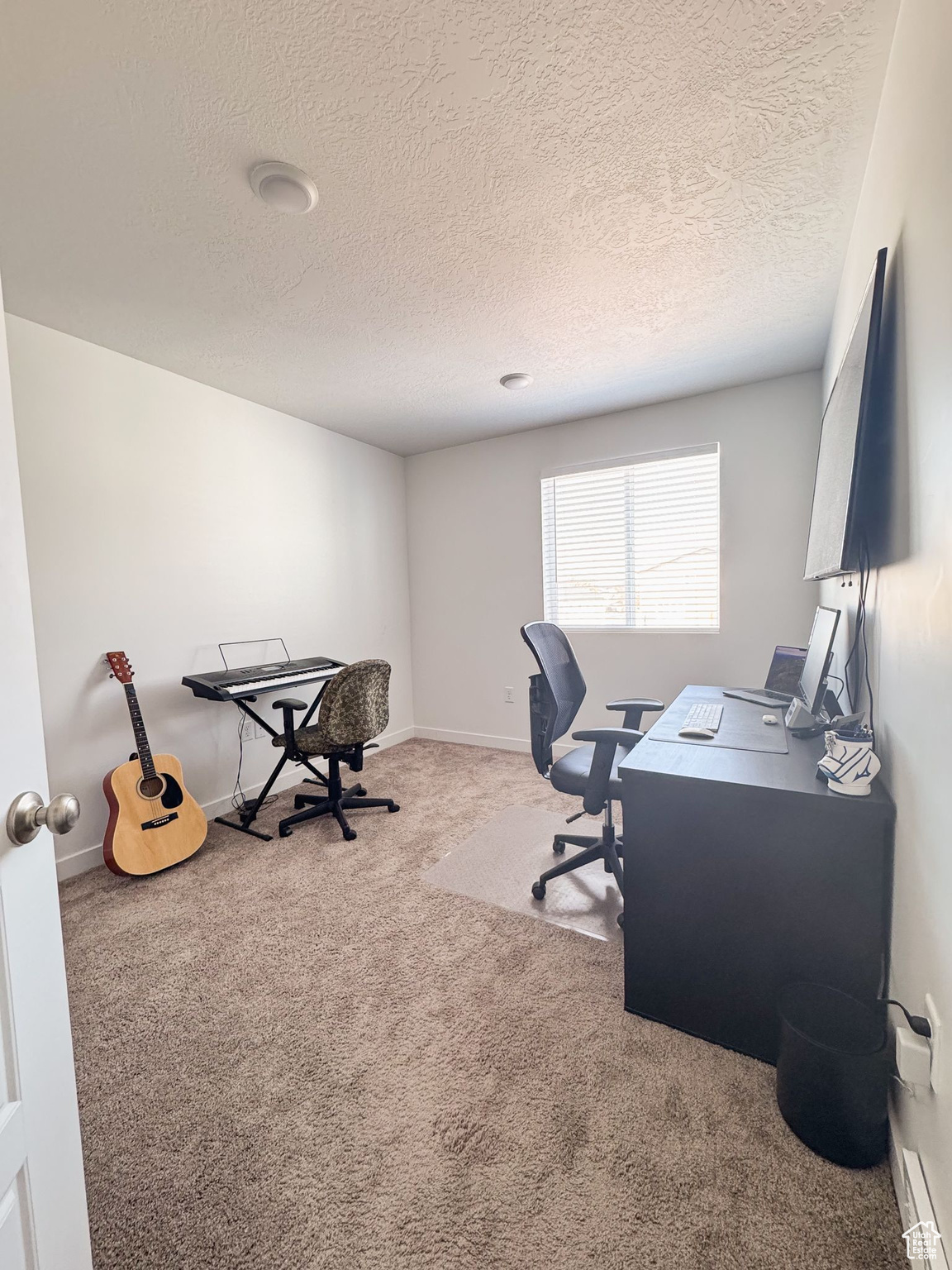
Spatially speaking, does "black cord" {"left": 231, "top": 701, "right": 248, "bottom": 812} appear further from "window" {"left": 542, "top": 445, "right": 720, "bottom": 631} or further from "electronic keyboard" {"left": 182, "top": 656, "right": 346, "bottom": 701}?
"window" {"left": 542, "top": 445, "right": 720, "bottom": 631}

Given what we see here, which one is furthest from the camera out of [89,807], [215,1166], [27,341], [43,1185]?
[89,807]

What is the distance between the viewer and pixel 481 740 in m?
4.31

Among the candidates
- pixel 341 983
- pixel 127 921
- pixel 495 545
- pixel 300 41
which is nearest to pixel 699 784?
pixel 341 983

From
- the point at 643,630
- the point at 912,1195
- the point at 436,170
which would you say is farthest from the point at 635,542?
the point at 912,1195

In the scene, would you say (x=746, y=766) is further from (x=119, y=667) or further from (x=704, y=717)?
(x=119, y=667)

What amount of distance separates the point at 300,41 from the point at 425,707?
3.97 m

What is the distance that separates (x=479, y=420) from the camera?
12.1 feet

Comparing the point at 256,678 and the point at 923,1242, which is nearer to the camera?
the point at 923,1242

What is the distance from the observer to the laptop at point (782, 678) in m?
2.47

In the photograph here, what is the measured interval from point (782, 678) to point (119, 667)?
333cm

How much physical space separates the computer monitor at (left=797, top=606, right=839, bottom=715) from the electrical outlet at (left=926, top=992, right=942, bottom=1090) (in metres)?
0.96

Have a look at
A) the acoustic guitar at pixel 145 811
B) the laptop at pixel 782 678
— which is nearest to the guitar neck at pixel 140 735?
the acoustic guitar at pixel 145 811

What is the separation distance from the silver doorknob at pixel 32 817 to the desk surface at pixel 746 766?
1.27m

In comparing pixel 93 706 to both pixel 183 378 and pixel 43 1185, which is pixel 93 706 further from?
pixel 43 1185
